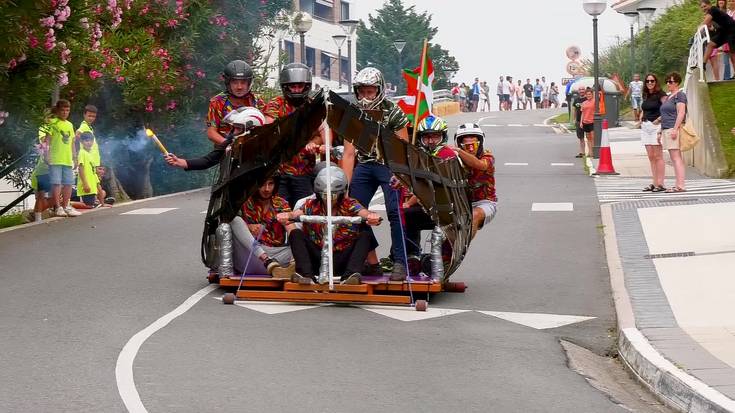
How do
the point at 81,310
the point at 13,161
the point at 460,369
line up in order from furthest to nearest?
the point at 13,161, the point at 81,310, the point at 460,369

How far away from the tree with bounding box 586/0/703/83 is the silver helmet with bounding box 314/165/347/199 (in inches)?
1345

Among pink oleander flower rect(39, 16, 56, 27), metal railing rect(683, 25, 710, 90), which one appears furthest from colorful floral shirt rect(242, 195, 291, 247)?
metal railing rect(683, 25, 710, 90)

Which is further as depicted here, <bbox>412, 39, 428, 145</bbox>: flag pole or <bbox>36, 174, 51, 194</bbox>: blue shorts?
<bbox>36, 174, 51, 194</bbox>: blue shorts

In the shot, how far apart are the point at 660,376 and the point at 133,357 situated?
11.1 feet

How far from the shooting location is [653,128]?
22688mm

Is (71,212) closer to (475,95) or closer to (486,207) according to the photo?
(486,207)

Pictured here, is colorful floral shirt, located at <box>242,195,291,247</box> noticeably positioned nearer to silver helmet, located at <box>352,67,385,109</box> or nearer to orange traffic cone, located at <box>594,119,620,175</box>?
silver helmet, located at <box>352,67,385,109</box>

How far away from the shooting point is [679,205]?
20.1 m

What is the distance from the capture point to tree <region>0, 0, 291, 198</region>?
17406mm

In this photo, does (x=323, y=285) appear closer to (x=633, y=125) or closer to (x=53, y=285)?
(x=53, y=285)

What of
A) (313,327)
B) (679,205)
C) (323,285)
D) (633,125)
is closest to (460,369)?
(313,327)

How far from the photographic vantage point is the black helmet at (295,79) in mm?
12742

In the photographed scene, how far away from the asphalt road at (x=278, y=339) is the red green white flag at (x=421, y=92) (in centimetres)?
172

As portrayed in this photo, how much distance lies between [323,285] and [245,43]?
20819 mm
